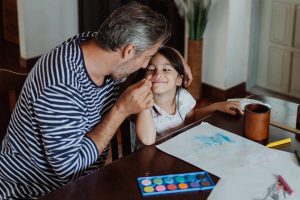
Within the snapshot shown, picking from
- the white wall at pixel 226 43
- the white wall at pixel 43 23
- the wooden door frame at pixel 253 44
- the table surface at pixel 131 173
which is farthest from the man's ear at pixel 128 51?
the white wall at pixel 43 23

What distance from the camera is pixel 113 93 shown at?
5.64ft

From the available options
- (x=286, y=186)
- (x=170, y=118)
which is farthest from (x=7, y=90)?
(x=286, y=186)

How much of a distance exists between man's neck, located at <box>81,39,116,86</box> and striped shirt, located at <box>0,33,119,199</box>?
0.7 inches

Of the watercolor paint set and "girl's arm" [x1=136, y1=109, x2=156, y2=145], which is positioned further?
"girl's arm" [x1=136, y1=109, x2=156, y2=145]

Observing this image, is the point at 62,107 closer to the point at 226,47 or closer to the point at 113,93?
the point at 113,93

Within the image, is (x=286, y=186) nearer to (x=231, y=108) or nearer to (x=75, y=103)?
(x=231, y=108)

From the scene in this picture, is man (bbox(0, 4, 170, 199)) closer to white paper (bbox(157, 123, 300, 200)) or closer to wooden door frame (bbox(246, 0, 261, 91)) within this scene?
white paper (bbox(157, 123, 300, 200))

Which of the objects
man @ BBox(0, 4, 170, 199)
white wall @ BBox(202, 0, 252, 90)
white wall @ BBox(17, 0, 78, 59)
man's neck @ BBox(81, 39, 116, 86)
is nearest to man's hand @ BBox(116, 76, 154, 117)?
man @ BBox(0, 4, 170, 199)

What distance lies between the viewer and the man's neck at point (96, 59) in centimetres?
157

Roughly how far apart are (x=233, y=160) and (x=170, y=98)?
536mm

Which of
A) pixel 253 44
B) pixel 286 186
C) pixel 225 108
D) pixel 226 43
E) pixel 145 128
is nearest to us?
pixel 286 186

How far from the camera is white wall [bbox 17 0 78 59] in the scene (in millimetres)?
4352

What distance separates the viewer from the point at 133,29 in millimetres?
1502

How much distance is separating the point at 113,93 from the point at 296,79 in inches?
88.5
